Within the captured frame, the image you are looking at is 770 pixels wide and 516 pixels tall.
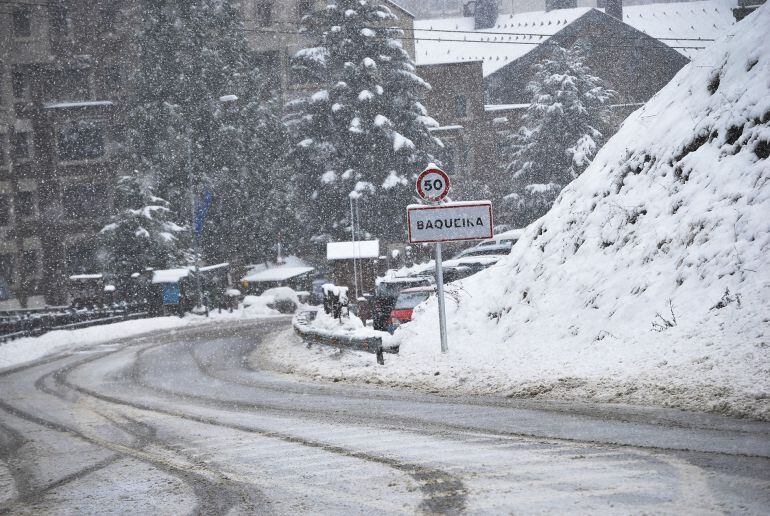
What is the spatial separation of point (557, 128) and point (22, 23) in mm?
39940

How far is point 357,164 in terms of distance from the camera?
→ 42.6m

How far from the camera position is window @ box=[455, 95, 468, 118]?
198 feet

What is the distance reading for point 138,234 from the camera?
37375 millimetres

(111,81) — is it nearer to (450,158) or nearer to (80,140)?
(80,140)

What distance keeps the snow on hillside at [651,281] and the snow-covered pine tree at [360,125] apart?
27856mm

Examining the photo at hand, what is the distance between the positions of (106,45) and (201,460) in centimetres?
5708

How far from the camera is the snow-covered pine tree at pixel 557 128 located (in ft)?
146

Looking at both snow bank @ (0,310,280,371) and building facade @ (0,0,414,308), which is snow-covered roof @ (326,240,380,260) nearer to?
snow bank @ (0,310,280,371)

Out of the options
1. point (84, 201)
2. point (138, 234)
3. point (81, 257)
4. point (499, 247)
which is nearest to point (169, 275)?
point (138, 234)

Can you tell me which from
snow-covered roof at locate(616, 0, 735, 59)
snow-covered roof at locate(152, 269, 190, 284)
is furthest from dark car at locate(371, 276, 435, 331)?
snow-covered roof at locate(616, 0, 735, 59)

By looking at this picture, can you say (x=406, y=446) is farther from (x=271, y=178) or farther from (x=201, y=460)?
(x=271, y=178)

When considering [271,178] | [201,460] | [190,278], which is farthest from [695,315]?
[271,178]

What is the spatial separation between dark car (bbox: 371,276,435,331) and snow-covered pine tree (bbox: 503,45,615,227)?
82.1 feet

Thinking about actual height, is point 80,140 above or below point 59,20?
below
